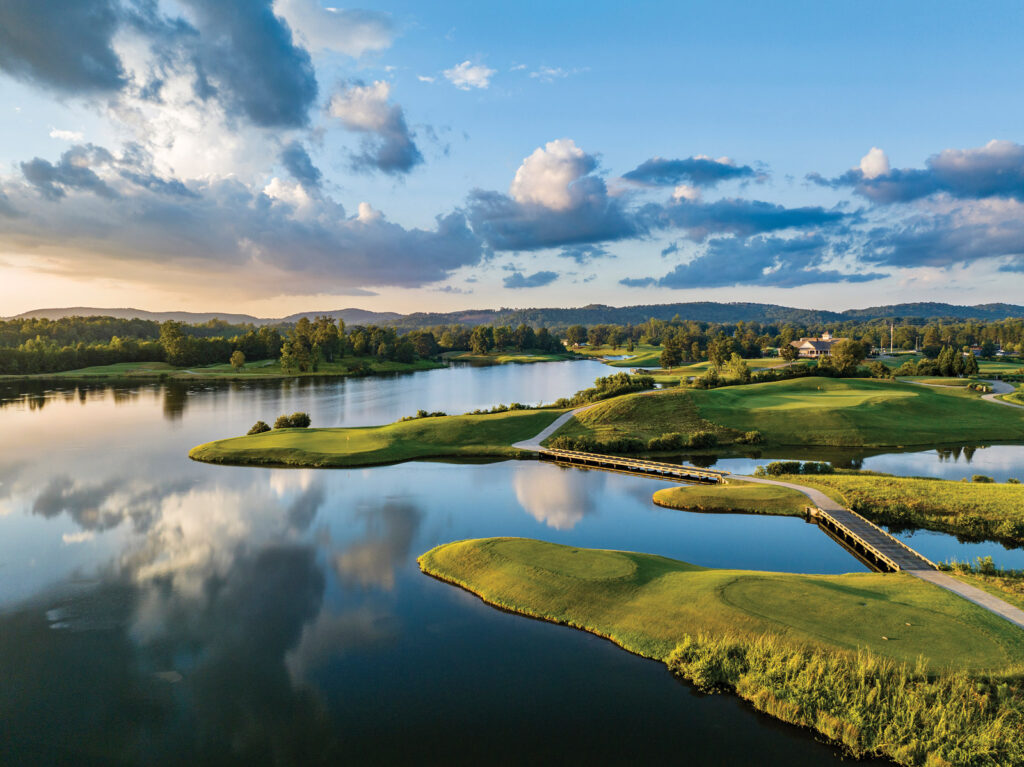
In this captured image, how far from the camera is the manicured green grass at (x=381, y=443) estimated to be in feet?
176

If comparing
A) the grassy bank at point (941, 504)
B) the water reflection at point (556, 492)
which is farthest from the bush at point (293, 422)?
the grassy bank at point (941, 504)

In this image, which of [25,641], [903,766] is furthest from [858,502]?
[25,641]

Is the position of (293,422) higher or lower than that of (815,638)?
higher

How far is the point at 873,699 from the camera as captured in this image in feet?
51.9

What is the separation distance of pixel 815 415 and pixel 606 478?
32.1 m

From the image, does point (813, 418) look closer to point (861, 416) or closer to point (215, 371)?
point (861, 416)

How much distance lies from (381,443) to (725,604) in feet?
141

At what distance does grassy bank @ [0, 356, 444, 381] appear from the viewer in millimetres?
143625

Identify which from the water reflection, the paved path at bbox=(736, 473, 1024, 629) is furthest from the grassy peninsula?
the water reflection

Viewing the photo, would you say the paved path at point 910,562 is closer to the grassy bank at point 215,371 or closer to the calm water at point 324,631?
the calm water at point 324,631

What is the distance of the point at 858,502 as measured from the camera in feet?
120

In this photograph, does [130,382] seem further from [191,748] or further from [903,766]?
[903,766]

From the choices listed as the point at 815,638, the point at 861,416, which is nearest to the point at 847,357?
the point at 861,416

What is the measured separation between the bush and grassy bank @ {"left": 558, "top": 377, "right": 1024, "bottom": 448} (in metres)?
31.5
